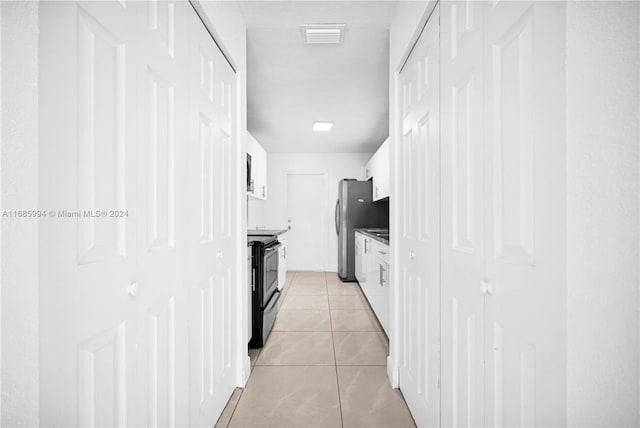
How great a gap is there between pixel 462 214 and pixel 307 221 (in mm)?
6059

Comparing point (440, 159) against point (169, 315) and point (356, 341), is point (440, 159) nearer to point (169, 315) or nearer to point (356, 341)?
point (169, 315)

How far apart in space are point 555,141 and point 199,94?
4.65ft

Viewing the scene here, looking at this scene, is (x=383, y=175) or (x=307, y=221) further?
(x=307, y=221)

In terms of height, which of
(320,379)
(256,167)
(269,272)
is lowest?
(320,379)

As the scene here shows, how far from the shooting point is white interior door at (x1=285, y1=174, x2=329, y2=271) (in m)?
7.33

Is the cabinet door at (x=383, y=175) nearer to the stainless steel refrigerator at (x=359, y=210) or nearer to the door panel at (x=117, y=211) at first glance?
the stainless steel refrigerator at (x=359, y=210)

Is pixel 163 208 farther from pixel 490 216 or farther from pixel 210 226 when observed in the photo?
pixel 490 216

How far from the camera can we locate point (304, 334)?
337 cm

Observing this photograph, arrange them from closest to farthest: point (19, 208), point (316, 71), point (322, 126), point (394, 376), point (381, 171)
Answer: point (19, 208) → point (394, 376) → point (316, 71) → point (381, 171) → point (322, 126)

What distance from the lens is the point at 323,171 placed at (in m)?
7.33

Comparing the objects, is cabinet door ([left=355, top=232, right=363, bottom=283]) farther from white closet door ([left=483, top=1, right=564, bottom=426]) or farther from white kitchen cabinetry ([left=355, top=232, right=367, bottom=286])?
white closet door ([left=483, top=1, right=564, bottom=426])

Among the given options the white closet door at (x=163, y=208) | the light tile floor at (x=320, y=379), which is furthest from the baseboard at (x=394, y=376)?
the white closet door at (x=163, y=208)

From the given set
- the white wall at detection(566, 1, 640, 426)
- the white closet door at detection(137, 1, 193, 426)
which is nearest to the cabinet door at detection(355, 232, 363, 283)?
the white closet door at detection(137, 1, 193, 426)

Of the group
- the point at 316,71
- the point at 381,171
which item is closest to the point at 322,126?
the point at 381,171
